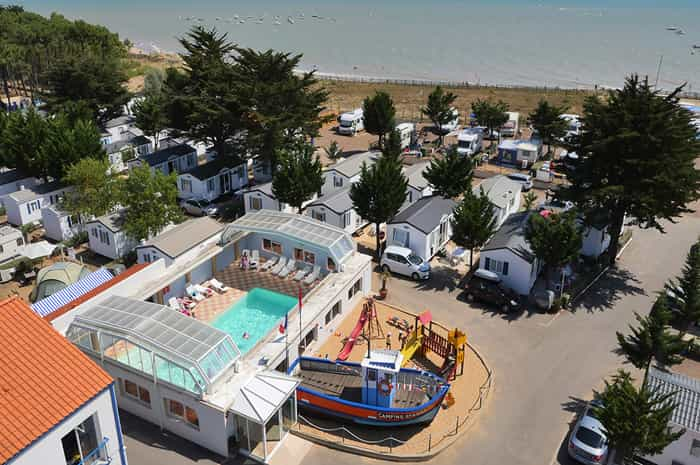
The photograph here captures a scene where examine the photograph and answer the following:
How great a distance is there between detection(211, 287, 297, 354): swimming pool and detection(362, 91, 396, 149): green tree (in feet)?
97.6

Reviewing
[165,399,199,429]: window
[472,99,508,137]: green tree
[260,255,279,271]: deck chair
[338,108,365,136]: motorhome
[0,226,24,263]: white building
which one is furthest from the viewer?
[338,108,365,136]: motorhome

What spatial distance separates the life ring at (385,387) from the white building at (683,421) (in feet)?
27.7

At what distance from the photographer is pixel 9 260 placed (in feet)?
107

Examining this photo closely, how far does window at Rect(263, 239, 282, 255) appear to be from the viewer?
29.2 m

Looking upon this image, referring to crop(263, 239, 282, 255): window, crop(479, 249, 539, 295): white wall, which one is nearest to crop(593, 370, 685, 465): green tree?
crop(479, 249, 539, 295): white wall

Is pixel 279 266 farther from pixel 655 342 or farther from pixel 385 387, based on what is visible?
pixel 655 342

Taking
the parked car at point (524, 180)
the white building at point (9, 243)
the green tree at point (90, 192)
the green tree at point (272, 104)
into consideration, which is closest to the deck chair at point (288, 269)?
the green tree at point (90, 192)

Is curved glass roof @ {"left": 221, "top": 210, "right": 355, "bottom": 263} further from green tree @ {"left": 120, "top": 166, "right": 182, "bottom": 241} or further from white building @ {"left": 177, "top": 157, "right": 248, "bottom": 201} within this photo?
white building @ {"left": 177, "top": 157, "right": 248, "bottom": 201}

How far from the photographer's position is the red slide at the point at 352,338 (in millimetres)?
23125

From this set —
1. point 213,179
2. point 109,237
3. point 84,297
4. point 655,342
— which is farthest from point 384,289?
point 213,179

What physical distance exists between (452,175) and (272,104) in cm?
1500

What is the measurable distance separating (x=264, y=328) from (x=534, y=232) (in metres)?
13.9

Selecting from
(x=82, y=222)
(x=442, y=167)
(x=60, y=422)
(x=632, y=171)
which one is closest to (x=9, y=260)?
(x=82, y=222)

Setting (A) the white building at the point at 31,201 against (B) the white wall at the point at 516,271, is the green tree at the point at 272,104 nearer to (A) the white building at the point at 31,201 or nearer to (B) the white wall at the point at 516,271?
(A) the white building at the point at 31,201
